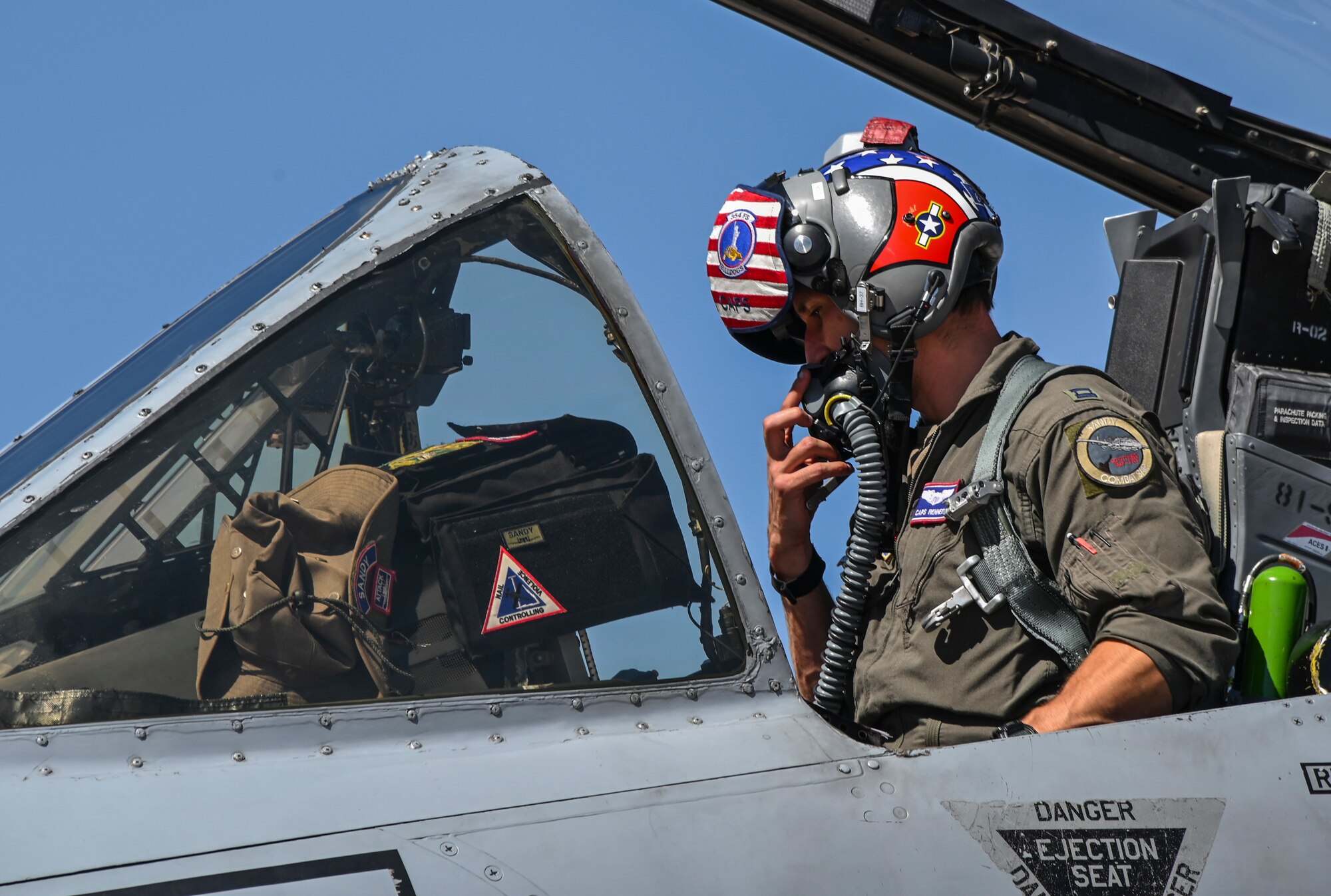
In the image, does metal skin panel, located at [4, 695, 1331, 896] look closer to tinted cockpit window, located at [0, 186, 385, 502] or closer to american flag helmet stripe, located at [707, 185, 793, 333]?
tinted cockpit window, located at [0, 186, 385, 502]

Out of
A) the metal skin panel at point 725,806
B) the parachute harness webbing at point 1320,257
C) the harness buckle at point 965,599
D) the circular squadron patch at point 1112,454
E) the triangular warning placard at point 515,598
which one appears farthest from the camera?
the parachute harness webbing at point 1320,257

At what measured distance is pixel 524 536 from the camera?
5.90ft

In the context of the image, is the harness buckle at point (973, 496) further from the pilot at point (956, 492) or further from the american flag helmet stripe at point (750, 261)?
the american flag helmet stripe at point (750, 261)

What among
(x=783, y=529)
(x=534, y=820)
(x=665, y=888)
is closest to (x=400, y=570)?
(x=534, y=820)

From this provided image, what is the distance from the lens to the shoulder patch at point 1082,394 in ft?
6.61

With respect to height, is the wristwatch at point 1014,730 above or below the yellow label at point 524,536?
below

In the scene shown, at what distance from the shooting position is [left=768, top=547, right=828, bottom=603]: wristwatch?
2.61m

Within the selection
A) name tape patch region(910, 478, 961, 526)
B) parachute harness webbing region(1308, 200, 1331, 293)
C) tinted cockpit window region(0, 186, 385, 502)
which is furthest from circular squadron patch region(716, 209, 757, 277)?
parachute harness webbing region(1308, 200, 1331, 293)

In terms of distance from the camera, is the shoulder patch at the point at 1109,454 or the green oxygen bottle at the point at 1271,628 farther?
the green oxygen bottle at the point at 1271,628

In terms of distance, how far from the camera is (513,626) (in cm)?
173

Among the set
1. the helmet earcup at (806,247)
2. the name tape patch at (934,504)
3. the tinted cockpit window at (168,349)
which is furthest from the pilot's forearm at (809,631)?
the tinted cockpit window at (168,349)

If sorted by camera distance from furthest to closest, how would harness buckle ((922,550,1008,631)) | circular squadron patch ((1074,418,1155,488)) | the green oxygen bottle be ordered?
the green oxygen bottle < harness buckle ((922,550,1008,631)) < circular squadron patch ((1074,418,1155,488))

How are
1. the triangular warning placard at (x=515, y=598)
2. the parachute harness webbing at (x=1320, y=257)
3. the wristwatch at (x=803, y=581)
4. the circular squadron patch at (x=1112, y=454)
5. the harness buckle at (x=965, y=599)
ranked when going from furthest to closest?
the parachute harness webbing at (x=1320, y=257)
the wristwatch at (x=803, y=581)
the harness buckle at (x=965, y=599)
the circular squadron patch at (x=1112, y=454)
the triangular warning placard at (x=515, y=598)

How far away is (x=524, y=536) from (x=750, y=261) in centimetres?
86
